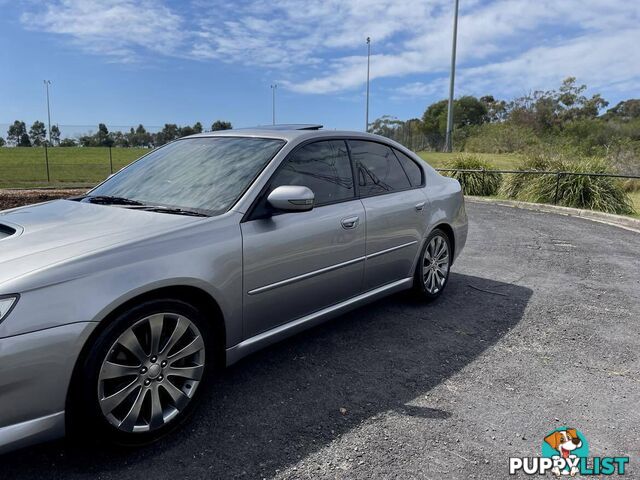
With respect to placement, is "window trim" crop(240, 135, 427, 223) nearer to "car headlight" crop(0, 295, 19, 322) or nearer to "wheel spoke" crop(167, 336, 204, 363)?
"wheel spoke" crop(167, 336, 204, 363)

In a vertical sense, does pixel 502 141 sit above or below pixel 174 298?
above

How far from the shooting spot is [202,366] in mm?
2791

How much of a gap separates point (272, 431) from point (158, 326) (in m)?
0.88

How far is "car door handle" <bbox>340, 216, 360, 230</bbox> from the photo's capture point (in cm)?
366

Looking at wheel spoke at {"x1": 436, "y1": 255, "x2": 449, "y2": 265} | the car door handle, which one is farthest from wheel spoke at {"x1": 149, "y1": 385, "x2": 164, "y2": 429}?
wheel spoke at {"x1": 436, "y1": 255, "x2": 449, "y2": 265}

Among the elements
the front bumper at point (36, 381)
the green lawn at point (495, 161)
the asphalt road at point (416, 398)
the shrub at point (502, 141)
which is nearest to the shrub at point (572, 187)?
the green lawn at point (495, 161)

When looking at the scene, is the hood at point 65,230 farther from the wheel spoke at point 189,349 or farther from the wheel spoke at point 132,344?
the wheel spoke at point 189,349

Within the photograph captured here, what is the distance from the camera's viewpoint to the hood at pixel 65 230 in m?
2.34

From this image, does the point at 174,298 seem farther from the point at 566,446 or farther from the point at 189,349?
the point at 566,446

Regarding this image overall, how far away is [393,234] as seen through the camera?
421 centimetres

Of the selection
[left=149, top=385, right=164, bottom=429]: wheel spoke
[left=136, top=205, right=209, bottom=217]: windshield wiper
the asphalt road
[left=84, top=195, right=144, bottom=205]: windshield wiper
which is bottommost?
the asphalt road

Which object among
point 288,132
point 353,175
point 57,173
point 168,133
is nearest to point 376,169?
point 353,175

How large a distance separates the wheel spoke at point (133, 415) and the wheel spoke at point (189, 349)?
22 cm

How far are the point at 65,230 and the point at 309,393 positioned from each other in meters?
1.75
